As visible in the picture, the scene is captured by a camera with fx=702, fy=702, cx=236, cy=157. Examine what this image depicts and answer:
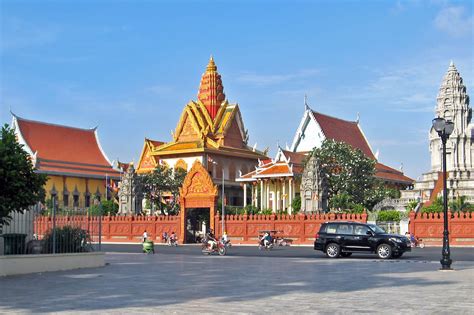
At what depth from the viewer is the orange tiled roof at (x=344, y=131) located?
7438cm

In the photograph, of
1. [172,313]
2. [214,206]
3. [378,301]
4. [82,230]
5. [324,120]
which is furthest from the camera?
[324,120]

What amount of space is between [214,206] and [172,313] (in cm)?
3747

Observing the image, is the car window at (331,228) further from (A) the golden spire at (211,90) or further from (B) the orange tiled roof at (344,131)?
(A) the golden spire at (211,90)

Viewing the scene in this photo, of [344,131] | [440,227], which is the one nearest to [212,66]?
[344,131]

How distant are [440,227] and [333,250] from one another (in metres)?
16.3

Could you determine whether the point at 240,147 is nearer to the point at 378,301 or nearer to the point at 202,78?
the point at 202,78

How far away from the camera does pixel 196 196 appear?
48.3m

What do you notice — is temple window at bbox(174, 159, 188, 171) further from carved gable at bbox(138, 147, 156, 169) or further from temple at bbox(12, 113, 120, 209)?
temple at bbox(12, 113, 120, 209)

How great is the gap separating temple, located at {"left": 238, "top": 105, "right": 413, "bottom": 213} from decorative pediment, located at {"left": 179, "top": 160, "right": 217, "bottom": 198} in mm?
6375

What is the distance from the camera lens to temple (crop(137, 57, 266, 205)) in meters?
73.3

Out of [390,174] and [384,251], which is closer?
[384,251]

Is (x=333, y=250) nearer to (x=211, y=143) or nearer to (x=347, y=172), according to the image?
(x=347, y=172)

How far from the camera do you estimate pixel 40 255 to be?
18531 millimetres

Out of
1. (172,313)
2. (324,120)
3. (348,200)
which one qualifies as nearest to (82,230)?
(172,313)
